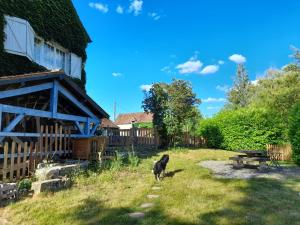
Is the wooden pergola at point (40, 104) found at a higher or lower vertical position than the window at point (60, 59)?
lower

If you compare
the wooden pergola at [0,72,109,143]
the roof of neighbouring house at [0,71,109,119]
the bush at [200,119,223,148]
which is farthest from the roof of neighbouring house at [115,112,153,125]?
the wooden pergola at [0,72,109,143]

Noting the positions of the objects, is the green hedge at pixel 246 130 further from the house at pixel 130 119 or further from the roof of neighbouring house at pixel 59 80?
the house at pixel 130 119

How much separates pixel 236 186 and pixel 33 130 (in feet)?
31.0

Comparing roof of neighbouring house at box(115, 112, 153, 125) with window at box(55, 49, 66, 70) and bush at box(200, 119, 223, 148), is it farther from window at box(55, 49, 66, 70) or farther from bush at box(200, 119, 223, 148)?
window at box(55, 49, 66, 70)

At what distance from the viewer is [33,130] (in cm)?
1406

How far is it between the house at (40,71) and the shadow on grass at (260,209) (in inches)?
273

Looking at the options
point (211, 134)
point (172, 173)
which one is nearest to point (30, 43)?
point (172, 173)

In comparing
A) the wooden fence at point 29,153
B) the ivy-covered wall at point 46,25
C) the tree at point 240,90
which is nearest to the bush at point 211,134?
the ivy-covered wall at point 46,25

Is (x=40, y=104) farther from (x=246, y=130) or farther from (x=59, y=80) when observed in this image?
(x=246, y=130)

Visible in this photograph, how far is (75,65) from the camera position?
18.8 metres

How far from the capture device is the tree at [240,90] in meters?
58.2

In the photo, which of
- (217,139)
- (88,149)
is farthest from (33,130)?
(217,139)

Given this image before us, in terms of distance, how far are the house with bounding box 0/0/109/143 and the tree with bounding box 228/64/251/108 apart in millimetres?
43340

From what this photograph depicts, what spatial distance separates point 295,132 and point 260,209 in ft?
34.6
